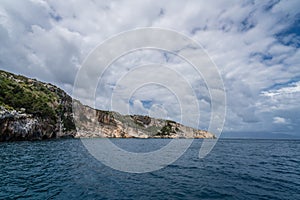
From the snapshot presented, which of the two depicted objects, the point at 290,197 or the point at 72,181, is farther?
the point at 72,181

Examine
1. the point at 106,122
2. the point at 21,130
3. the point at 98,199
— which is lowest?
the point at 98,199

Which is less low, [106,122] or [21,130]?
[106,122]

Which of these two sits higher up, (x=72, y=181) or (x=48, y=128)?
(x=48, y=128)

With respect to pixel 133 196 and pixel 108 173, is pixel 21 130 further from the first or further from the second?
pixel 133 196

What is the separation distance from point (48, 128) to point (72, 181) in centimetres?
9465

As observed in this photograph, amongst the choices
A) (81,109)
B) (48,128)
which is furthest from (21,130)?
(81,109)

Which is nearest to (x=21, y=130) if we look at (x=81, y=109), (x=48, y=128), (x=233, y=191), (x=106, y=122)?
(x=48, y=128)

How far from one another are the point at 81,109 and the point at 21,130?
349 feet

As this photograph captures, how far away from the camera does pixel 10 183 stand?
55.6 ft

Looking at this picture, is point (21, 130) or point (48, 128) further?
point (48, 128)

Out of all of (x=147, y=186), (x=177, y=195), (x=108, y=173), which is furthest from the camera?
(x=108, y=173)

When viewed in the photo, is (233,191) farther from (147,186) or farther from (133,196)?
(133,196)

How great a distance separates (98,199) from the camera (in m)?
14.0

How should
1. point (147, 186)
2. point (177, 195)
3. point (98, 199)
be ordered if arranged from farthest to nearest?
1. point (147, 186)
2. point (177, 195)
3. point (98, 199)
